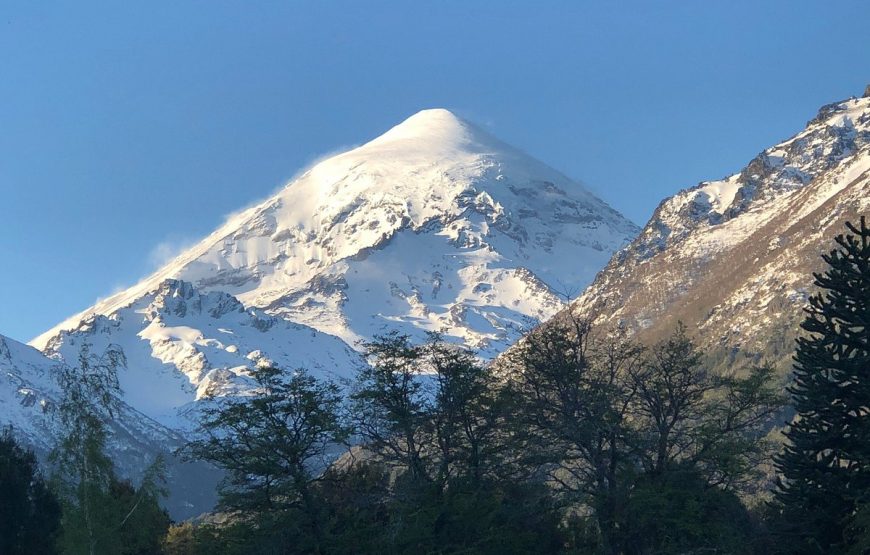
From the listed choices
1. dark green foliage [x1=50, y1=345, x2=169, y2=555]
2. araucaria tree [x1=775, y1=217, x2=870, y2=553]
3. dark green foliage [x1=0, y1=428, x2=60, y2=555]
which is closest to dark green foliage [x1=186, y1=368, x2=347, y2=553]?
dark green foliage [x1=50, y1=345, x2=169, y2=555]

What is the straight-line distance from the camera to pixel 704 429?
183 ft

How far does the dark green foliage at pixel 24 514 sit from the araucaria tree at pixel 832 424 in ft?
128

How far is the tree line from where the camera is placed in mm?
53281

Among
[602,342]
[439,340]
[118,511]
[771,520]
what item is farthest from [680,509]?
[118,511]

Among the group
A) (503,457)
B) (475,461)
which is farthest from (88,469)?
(503,457)

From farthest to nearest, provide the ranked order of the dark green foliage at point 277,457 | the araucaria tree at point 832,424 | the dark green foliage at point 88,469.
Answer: the dark green foliage at point 277,457, the dark green foliage at point 88,469, the araucaria tree at point 832,424

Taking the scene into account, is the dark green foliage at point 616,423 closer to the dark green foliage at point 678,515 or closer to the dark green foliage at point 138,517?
the dark green foliage at point 678,515

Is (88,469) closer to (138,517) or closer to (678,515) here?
(138,517)

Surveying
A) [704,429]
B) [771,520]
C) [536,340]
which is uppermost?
[536,340]

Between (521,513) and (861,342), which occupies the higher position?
(861,342)

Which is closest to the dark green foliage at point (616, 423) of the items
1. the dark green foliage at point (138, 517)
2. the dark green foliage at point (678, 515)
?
the dark green foliage at point (678, 515)

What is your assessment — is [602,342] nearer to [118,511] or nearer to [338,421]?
[338,421]

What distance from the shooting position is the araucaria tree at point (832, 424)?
45531 mm

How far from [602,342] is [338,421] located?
15.1 metres
